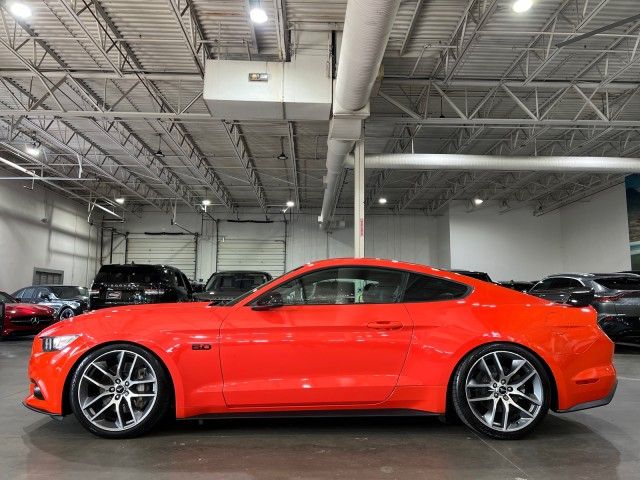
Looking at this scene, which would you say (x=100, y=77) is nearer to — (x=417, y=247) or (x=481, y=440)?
(x=481, y=440)

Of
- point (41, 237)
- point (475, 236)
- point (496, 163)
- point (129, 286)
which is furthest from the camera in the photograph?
point (475, 236)

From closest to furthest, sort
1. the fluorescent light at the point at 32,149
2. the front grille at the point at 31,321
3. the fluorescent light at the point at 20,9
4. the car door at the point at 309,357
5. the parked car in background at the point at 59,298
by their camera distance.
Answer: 1. the car door at the point at 309,357
2. the fluorescent light at the point at 20,9
3. the front grille at the point at 31,321
4. the parked car in background at the point at 59,298
5. the fluorescent light at the point at 32,149

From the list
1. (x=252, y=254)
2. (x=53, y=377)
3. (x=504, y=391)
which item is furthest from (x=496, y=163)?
(x=252, y=254)

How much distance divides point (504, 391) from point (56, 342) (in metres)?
3.23

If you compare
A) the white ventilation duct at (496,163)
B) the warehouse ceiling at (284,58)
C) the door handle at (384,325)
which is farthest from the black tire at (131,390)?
the white ventilation duct at (496,163)

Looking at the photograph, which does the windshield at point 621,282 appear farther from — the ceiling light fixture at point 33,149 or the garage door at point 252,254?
the garage door at point 252,254

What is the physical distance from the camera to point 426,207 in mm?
24766

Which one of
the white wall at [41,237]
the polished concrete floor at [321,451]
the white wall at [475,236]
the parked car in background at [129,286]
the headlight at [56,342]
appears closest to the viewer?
the polished concrete floor at [321,451]

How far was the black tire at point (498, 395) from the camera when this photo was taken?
10.8 ft

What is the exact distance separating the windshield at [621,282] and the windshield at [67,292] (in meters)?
13.8

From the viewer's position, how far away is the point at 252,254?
81.1ft

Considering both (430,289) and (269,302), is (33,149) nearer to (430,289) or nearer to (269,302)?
(269,302)

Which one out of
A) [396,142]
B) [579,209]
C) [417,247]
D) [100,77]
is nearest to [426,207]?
[417,247]

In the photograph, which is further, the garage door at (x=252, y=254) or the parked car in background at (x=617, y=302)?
the garage door at (x=252, y=254)
